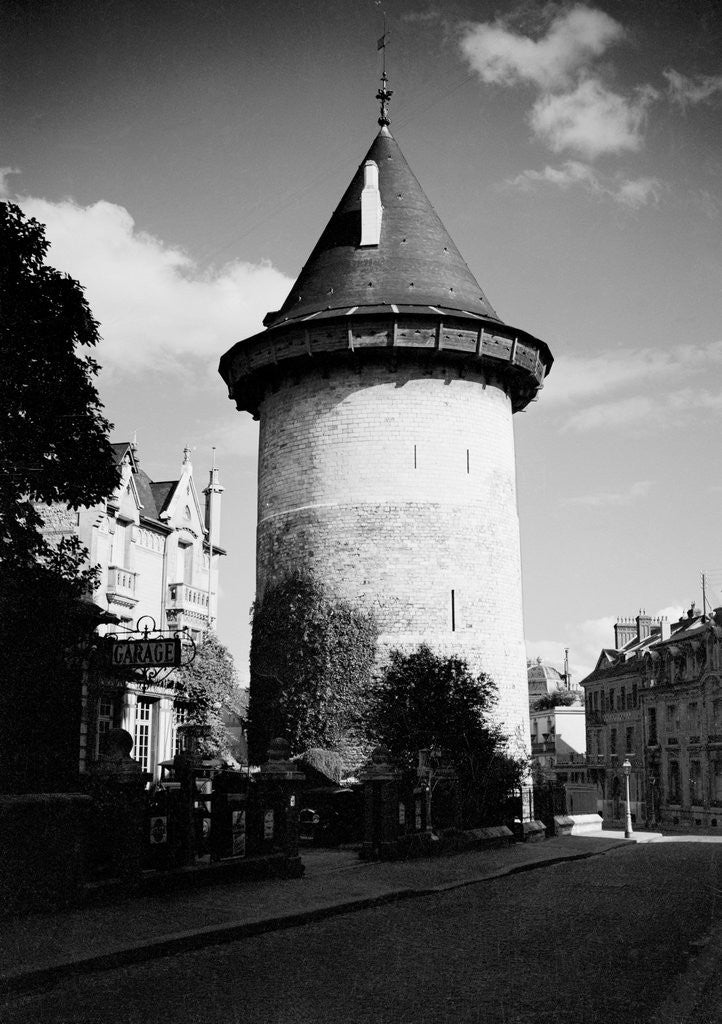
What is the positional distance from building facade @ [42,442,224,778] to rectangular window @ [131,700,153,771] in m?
0.03

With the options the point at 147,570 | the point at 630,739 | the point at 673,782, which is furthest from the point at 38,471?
the point at 630,739

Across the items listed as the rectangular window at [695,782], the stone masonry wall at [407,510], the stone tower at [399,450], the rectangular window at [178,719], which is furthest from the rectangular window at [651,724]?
the rectangular window at [178,719]

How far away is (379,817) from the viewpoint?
705 inches

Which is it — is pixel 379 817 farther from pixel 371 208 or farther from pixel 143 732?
pixel 371 208

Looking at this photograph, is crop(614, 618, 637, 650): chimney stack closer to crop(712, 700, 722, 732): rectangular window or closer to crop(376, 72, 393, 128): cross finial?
crop(712, 700, 722, 732): rectangular window

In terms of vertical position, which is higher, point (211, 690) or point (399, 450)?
point (399, 450)

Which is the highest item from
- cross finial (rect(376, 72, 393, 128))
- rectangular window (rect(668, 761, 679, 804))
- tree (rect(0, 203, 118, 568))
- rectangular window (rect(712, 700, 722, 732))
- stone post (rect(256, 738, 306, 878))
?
cross finial (rect(376, 72, 393, 128))

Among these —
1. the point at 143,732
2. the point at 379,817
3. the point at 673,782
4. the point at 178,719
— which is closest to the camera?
the point at 379,817

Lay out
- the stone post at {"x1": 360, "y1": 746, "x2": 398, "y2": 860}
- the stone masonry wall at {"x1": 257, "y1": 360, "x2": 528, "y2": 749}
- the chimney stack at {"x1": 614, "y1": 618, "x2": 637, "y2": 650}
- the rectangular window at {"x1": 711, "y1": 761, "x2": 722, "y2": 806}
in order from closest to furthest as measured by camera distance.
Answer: the stone post at {"x1": 360, "y1": 746, "x2": 398, "y2": 860}, the stone masonry wall at {"x1": 257, "y1": 360, "x2": 528, "y2": 749}, the rectangular window at {"x1": 711, "y1": 761, "x2": 722, "y2": 806}, the chimney stack at {"x1": 614, "y1": 618, "x2": 637, "y2": 650}

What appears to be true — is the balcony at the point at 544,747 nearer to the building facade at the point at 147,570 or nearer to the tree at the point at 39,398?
the building facade at the point at 147,570

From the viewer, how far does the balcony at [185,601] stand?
36906 mm

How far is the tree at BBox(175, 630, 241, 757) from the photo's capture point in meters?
30.2

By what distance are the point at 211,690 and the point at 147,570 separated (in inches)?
279

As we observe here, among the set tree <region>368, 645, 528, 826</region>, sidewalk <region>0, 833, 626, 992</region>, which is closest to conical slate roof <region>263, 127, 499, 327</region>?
tree <region>368, 645, 528, 826</region>
